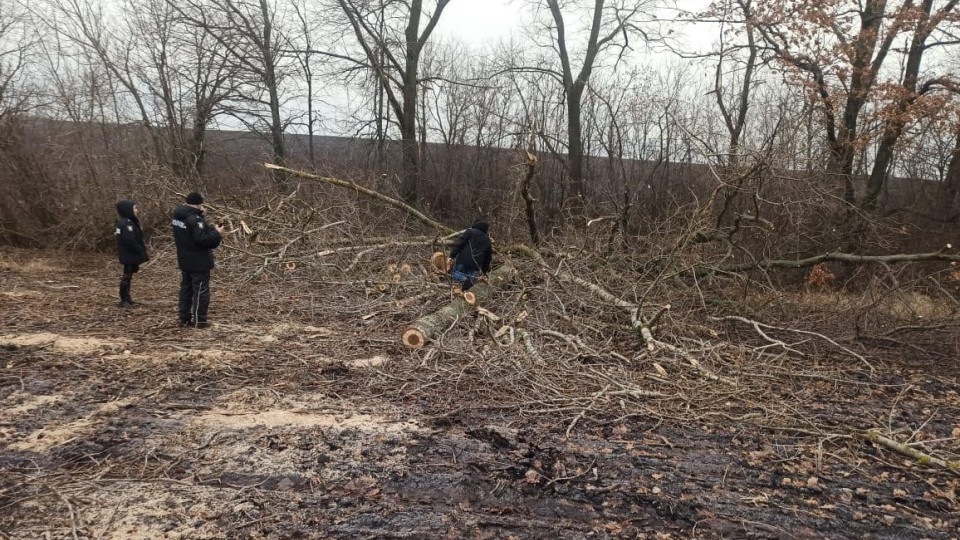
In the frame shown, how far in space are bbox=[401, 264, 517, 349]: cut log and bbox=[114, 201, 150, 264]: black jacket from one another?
11.3 feet

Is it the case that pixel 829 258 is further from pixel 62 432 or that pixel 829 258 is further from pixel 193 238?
pixel 62 432

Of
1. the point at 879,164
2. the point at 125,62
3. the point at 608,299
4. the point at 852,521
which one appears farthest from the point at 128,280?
the point at 879,164

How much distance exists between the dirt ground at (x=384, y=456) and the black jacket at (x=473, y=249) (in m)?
1.96

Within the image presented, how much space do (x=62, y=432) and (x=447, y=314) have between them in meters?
3.54

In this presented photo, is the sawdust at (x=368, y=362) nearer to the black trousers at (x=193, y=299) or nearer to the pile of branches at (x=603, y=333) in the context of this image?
the pile of branches at (x=603, y=333)

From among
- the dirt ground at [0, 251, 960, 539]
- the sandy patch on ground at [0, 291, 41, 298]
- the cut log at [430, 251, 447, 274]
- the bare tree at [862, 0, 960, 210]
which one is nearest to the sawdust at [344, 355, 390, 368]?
the dirt ground at [0, 251, 960, 539]

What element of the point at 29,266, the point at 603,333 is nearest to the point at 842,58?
the point at 603,333

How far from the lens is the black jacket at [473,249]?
6.95 meters

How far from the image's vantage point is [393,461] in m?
3.24

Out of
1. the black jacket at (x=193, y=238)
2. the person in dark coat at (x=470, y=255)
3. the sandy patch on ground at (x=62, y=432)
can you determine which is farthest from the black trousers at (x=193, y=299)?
the person in dark coat at (x=470, y=255)

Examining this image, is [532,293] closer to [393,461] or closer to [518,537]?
[393,461]

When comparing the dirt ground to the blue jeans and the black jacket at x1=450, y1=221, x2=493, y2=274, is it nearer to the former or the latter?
the blue jeans

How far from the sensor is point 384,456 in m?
3.29

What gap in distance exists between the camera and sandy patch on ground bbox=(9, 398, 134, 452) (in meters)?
3.19
